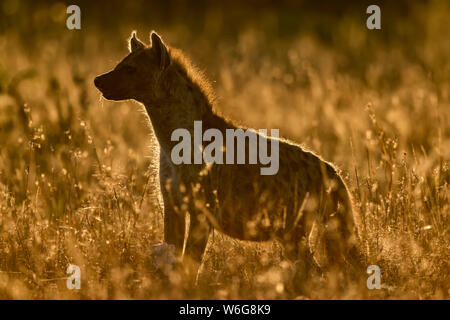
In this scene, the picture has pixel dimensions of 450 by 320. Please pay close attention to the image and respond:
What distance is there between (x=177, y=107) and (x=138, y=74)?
338 mm

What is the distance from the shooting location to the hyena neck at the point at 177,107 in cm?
632

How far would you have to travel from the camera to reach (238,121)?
6621mm

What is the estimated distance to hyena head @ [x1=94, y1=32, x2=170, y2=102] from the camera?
634 cm

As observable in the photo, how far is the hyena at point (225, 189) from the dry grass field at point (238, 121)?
23 centimetres

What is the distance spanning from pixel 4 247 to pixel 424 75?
872cm

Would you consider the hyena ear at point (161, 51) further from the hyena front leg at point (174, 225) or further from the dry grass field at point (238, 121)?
the hyena front leg at point (174, 225)

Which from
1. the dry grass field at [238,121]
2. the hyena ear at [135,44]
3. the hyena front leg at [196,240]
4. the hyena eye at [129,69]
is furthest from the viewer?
the hyena ear at [135,44]

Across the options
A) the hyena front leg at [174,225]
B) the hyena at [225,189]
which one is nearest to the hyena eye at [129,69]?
the hyena at [225,189]

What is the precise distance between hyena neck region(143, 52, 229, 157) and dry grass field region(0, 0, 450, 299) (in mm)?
357

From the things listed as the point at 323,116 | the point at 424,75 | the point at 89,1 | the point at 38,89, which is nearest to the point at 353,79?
the point at 424,75

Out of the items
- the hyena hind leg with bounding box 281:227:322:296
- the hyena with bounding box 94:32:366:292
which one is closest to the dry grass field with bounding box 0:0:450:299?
the hyena hind leg with bounding box 281:227:322:296

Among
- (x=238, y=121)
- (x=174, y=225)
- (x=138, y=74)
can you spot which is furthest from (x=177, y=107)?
(x=174, y=225)

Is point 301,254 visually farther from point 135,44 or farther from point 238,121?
point 135,44
